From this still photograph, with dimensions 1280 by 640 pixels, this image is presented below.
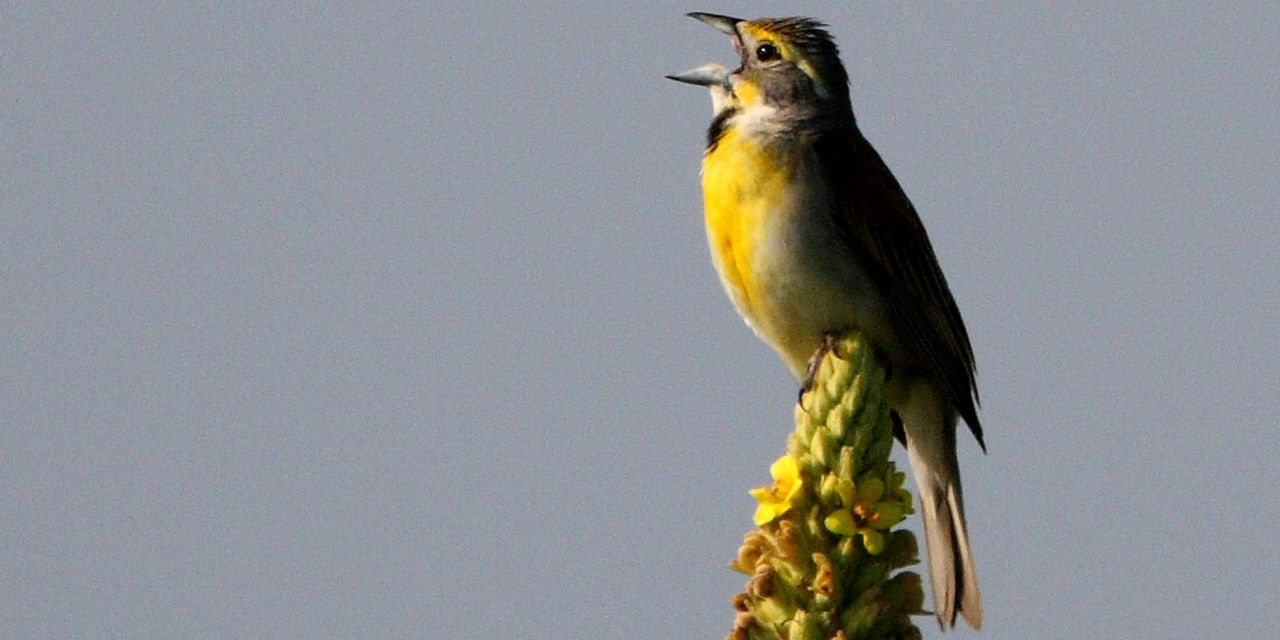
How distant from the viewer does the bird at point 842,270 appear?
6391 millimetres

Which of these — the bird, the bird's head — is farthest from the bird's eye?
the bird

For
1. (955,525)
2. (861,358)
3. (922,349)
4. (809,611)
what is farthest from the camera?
(922,349)

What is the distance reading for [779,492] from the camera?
10.5 feet

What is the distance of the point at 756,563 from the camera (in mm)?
3057

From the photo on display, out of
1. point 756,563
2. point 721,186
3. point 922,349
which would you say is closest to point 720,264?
point 721,186

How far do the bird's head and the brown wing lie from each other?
347 mm

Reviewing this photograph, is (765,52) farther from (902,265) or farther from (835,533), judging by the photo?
(835,533)

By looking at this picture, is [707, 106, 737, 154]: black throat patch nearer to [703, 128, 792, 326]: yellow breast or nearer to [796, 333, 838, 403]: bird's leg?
[703, 128, 792, 326]: yellow breast

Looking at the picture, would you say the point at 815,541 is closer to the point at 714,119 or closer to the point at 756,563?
the point at 756,563

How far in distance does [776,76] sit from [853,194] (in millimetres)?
781

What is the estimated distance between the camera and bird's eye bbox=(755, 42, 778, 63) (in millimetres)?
7363

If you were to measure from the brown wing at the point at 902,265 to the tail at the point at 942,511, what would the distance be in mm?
129

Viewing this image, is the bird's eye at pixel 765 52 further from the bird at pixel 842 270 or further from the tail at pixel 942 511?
Result: the tail at pixel 942 511

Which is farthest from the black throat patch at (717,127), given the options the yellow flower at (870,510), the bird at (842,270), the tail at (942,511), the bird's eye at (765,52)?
the yellow flower at (870,510)
